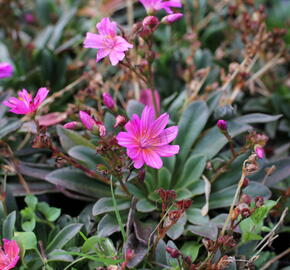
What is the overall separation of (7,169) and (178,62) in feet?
3.59

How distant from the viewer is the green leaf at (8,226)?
4.65 feet

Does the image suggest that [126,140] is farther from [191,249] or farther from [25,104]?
[191,249]

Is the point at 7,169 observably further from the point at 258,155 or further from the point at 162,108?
the point at 258,155

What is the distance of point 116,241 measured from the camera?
1560 mm

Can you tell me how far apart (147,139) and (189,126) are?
51 centimetres

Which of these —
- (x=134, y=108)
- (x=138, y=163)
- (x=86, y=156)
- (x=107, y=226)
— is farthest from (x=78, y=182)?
(x=138, y=163)

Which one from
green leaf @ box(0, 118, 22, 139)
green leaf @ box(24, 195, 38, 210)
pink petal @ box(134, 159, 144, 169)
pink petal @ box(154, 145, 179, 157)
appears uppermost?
pink petal @ box(134, 159, 144, 169)

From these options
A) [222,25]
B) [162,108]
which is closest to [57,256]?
[162,108]

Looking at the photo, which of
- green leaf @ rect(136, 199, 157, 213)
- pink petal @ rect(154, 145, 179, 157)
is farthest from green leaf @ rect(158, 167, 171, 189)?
pink petal @ rect(154, 145, 179, 157)

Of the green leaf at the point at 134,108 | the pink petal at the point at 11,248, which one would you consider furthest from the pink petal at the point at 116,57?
the pink petal at the point at 11,248

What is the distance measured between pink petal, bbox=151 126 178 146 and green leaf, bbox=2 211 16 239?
1.73 ft

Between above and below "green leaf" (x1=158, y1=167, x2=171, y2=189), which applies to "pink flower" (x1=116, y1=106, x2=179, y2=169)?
above

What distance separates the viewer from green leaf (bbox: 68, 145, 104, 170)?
163cm

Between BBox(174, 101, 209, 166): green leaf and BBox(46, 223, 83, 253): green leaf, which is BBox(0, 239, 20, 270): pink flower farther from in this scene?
BBox(174, 101, 209, 166): green leaf
